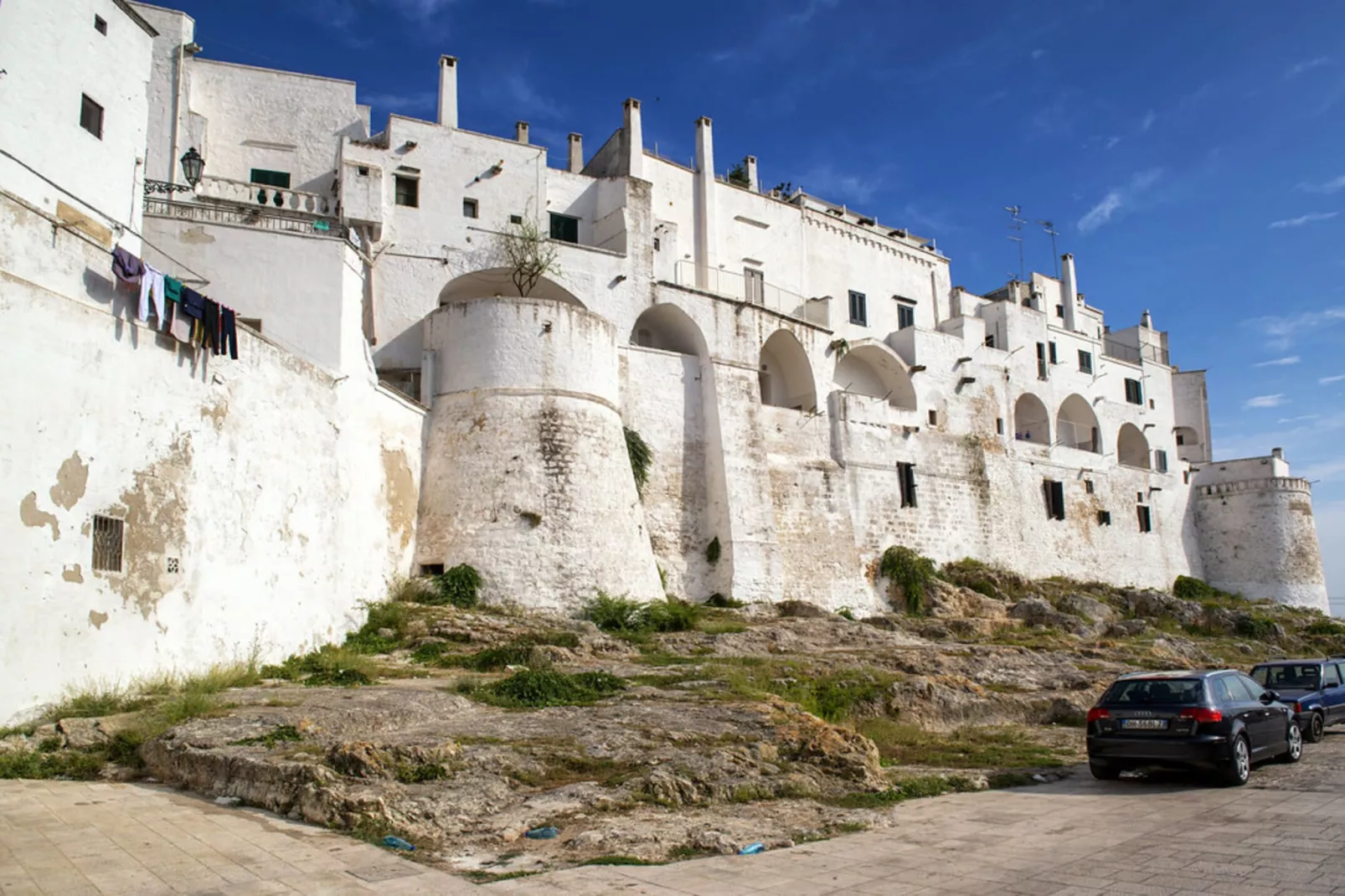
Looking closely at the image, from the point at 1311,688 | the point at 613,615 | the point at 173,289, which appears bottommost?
the point at 1311,688

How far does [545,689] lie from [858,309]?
93.5 ft

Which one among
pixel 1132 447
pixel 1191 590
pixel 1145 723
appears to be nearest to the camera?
pixel 1145 723

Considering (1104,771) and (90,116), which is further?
(90,116)

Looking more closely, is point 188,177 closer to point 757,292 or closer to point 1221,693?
point 757,292

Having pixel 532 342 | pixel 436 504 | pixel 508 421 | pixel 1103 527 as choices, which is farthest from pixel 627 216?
pixel 1103 527

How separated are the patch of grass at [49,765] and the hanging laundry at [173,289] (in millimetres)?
6653

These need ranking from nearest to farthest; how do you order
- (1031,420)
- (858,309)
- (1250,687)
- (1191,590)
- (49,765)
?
(49,765)
(1250,687)
(858,309)
(1031,420)
(1191,590)

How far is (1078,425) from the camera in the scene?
1815 inches

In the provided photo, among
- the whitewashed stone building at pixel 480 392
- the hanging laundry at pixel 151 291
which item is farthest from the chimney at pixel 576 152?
Result: the hanging laundry at pixel 151 291

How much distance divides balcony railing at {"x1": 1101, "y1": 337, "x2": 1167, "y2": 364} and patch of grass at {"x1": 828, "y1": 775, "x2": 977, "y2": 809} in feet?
148

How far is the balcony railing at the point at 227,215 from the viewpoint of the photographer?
796 inches

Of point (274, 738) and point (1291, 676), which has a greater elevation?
point (274, 738)

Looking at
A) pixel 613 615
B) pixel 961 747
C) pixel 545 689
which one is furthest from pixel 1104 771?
pixel 613 615

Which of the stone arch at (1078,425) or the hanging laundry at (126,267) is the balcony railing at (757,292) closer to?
the stone arch at (1078,425)
